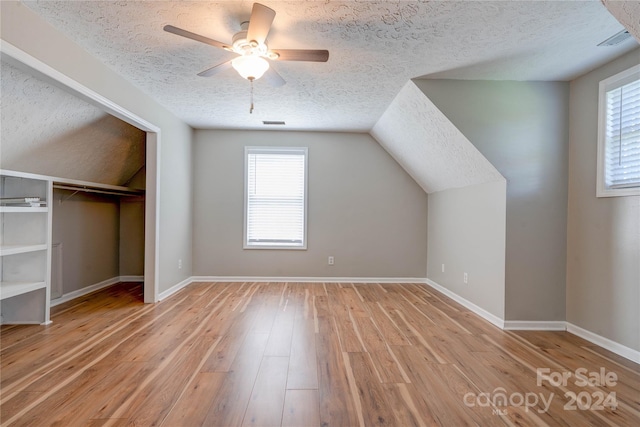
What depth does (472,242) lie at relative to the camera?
3.62 m

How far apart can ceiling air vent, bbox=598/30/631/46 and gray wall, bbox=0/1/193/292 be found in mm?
4235

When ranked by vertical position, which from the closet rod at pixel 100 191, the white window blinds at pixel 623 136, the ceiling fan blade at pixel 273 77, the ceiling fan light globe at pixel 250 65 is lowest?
the closet rod at pixel 100 191

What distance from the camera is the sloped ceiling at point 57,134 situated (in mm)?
2400

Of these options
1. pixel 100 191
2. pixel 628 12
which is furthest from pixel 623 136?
pixel 100 191

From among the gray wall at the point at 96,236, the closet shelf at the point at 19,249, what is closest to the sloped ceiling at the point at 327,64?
the gray wall at the point at 96,236

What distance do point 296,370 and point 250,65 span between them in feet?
7.37

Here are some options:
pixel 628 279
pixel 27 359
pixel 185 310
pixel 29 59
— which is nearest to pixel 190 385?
pixel 27 359

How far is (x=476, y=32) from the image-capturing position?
7.40ft

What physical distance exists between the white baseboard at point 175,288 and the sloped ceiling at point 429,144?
12.7 feet

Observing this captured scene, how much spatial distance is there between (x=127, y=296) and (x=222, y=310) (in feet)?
5.22

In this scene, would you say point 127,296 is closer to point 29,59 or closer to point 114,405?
point 114,405

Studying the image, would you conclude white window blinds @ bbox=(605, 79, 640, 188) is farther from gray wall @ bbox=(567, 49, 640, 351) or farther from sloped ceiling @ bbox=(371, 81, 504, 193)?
sloped ceiling @ bbox=(371, 81, 504, 193)

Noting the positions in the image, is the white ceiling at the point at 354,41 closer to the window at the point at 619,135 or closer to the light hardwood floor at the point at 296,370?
the window at the point at 619,135

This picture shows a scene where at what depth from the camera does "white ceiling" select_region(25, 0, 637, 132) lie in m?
1.99
